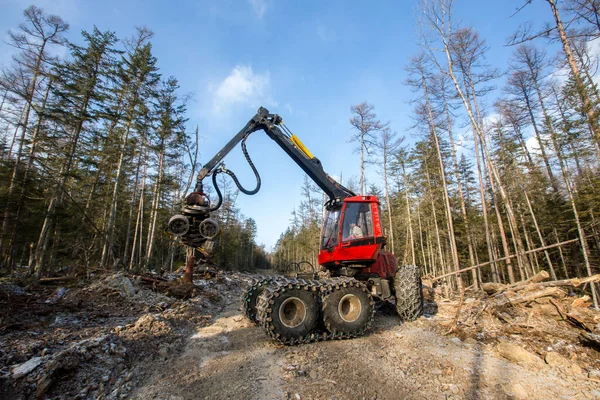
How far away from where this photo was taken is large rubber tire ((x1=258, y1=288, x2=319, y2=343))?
4590mm

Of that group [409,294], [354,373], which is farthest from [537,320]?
[354,373]

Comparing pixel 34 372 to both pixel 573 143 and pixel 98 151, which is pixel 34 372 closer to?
pixel 98 151

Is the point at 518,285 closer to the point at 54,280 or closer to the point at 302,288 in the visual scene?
the point at 302,288

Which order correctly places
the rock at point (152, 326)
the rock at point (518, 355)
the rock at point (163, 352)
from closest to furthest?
the rock at point (518, 355) → the rock at point (163, 352) → the rock at point (152, 326)

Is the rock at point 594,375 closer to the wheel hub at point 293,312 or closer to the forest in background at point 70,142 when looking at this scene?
the wheel hub at point 293,312

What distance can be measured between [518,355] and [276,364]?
3879mm

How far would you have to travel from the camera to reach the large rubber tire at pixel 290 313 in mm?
4590

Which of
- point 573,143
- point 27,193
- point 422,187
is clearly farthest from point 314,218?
point 27,193

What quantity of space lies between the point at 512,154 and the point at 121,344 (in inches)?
1122

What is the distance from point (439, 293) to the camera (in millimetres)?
10695

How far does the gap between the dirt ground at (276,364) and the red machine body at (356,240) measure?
159 centimetres

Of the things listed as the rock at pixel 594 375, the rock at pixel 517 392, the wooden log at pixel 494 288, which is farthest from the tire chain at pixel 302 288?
the wooden log at pixel 494 288

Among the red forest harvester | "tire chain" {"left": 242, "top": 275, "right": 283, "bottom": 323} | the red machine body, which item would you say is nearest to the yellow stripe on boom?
the red forest harvester

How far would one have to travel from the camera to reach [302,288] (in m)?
4.98
